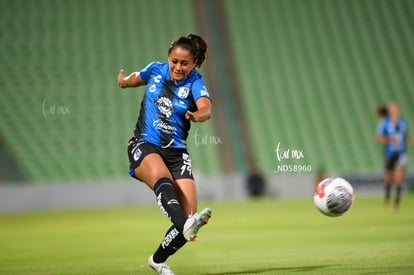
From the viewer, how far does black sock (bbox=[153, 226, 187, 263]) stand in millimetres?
6824

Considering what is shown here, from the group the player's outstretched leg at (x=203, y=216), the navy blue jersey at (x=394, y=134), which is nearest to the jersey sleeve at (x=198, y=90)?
the player's outstretched leg at (x=203, y=216)

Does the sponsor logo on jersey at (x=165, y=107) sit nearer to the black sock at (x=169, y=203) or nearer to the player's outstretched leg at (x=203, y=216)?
the black sock at (x=169, y=203)

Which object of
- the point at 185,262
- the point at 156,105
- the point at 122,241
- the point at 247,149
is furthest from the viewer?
the point at 247,149

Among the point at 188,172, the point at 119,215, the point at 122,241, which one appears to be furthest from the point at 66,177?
the point at 188,172

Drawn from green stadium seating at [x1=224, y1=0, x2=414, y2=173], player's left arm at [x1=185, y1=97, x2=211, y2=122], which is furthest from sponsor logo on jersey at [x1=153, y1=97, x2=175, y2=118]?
green stadium seating at [x1=224, y1=0, x2=414, y2=173]

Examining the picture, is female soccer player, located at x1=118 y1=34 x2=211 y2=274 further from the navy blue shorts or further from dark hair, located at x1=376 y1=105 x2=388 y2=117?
dark hair, located at x1=376 y1=105 x2=388 y2=117

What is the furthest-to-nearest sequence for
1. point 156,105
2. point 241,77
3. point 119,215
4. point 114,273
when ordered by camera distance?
point 241,77
point 119,215
point 114,273
point 156,105

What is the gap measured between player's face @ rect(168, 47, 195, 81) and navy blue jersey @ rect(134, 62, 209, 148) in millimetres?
89

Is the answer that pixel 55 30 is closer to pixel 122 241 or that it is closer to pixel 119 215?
pixel 119 215

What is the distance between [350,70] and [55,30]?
9.60m

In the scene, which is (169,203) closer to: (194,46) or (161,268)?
(161,268)

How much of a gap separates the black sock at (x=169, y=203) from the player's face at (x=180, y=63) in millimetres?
959

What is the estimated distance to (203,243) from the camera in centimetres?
1092

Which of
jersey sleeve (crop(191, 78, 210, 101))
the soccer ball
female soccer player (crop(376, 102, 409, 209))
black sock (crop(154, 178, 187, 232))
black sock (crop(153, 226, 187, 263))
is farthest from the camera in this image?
female soccer player (crop(376, 102, 409, 209))
